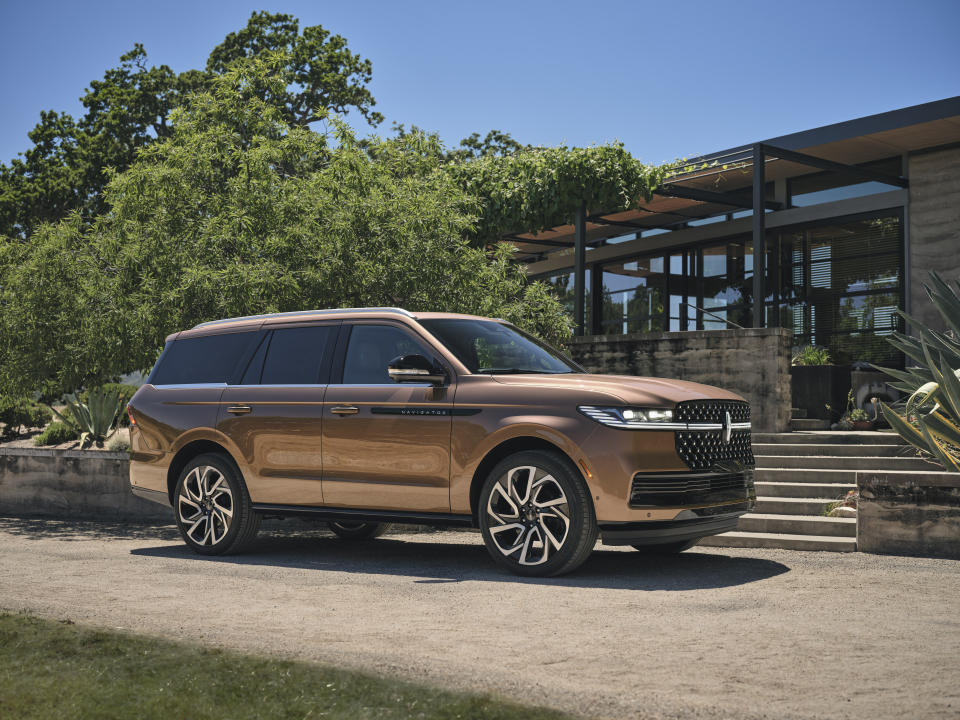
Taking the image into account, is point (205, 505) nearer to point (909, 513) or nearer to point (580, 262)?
point (909, 513)

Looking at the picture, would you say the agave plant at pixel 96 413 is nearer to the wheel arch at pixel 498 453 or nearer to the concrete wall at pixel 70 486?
the concrete wall at pixel 70 486

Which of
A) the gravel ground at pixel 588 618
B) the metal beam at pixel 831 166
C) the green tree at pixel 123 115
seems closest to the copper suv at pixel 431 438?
the gravel ground at pixel 588 618

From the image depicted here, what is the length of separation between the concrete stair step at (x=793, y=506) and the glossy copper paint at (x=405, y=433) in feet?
7.77

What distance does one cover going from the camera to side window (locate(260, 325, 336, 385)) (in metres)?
8.79

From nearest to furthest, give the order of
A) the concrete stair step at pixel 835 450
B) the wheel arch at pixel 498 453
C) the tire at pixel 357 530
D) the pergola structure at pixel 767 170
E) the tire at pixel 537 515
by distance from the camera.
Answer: the tire at pixel 537 515 → the wheel arch at pixel 498 453 → the tire at pixel 357 530 → the concrete stair step at pixel 835 450 → the pergola structure at pixel 767 170

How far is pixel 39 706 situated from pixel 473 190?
14459 mm

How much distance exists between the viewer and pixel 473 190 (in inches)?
703

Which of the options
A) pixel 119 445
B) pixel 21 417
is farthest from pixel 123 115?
pixel 119 445

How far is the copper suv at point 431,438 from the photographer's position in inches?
282

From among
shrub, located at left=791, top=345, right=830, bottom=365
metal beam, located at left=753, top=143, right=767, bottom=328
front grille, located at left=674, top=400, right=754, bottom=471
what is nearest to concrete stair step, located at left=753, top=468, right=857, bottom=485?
front grille, located at left=674, top=400, right=754, bottom=471

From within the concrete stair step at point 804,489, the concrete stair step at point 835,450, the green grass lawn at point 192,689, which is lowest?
the green grass lawn at point 192,689

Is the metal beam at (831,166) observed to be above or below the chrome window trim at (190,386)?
above

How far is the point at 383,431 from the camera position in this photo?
8.13 m

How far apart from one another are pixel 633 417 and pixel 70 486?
9.11 meters
